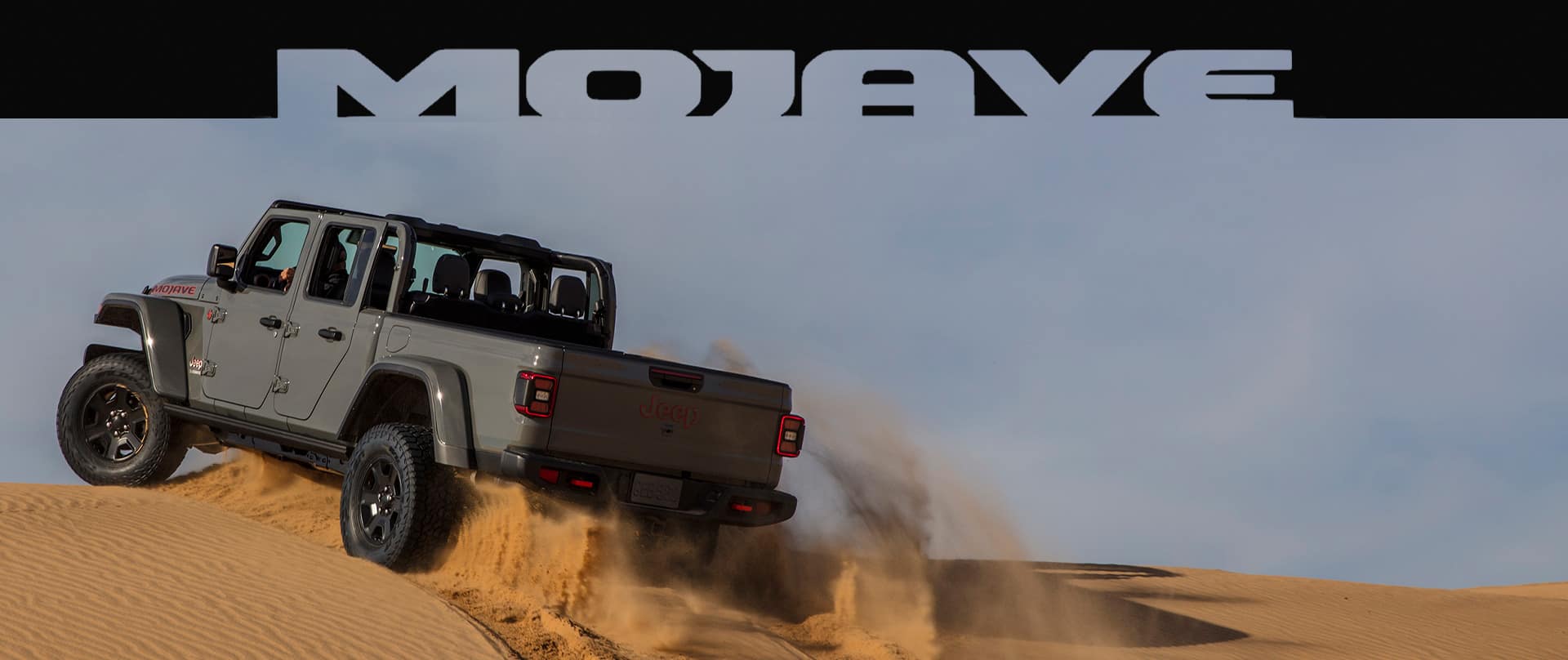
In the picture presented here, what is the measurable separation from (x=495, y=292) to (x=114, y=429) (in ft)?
11.2

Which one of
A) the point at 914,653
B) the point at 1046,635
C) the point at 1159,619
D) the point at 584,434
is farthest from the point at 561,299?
the point at 1159,619

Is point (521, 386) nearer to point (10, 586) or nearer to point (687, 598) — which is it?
point (687, 598)

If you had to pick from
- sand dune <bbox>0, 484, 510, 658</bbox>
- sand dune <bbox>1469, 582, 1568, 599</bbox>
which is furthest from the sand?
sand dune <bbox>1469, 582, 1568, 599</bbox>

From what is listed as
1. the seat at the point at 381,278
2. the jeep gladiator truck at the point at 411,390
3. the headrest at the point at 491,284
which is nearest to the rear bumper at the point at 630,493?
the jeep gladiator truck at the point at 411,390

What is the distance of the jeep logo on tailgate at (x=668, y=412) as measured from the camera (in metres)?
7.98

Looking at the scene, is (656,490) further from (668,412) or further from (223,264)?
(223,264)

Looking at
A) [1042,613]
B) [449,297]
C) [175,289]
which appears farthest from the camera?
[1042,613]

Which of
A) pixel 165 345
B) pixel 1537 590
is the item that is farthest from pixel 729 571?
pixel 1537 590

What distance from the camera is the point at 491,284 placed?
9.57 metres

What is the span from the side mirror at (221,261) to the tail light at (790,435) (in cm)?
396

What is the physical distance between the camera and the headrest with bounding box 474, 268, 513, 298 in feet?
31.2

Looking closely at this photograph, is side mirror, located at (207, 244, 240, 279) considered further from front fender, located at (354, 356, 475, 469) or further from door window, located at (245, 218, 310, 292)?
front fender, located at (354, 356, 475, 469)

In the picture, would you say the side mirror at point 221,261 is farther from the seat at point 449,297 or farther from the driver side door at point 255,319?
the seat at point 449,297

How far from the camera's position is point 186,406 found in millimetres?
10070
